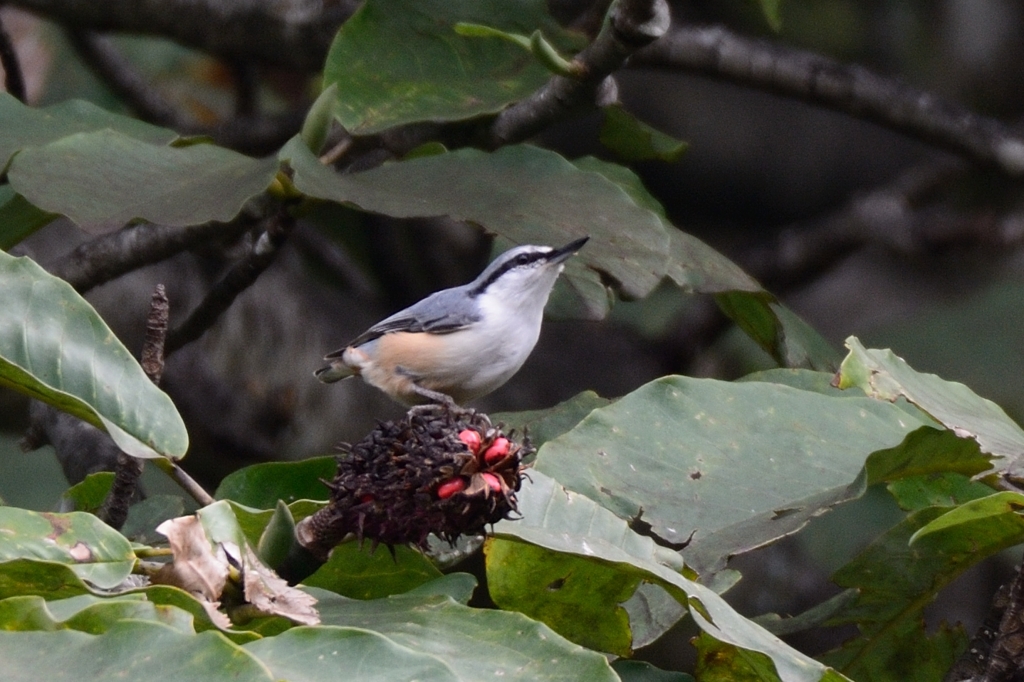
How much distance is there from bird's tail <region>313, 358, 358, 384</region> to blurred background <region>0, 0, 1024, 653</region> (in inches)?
23.5

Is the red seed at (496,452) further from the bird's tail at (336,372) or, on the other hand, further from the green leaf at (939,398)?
the bird's tail at (336,372)

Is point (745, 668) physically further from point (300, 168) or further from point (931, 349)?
point (931, 349)

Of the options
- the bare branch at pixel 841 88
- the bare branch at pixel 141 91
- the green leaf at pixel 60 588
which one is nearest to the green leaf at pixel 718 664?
the green leaf at pixel 60 588

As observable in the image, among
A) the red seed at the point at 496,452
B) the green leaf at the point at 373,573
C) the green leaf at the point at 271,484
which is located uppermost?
the red seed at the point at 496,452

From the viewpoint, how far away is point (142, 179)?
1.92 m

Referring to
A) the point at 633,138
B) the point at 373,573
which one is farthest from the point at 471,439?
the point at 633,138

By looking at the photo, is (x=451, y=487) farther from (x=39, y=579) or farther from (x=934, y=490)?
(x=934, y=490)

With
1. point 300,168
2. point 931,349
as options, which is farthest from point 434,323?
point 931,349

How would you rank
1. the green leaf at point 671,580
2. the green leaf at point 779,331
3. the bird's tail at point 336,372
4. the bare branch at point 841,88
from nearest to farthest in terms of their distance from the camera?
the green leaf at point 671,580 → the green leaf at point 779,331 → the bird's tail at point 336,372 → the bare branch at point 841,88

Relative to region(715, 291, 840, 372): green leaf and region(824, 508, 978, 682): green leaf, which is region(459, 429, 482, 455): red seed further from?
region(715, 291, 840, 372): green leaf

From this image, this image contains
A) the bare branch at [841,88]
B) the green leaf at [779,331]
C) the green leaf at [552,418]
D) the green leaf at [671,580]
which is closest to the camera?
the green leaf at [671,580]

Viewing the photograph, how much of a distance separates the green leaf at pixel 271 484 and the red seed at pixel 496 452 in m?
0.52

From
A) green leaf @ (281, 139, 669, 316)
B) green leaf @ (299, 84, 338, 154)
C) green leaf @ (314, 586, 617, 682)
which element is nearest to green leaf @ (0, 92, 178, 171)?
green leaf @ (299, 84, 338, 154)

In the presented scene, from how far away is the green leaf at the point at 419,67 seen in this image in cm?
221
